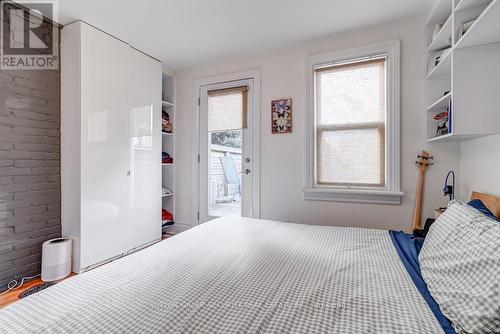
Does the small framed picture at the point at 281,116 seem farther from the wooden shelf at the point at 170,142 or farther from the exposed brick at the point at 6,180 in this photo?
the exposed brick at the point at 6,180

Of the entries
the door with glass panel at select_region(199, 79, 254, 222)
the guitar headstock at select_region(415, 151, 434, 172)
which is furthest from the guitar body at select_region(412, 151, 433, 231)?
the door with glass panel at select_region(199, 79, 254, 222)

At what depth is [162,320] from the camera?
2.44ft

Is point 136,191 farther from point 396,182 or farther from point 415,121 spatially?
point 415,121

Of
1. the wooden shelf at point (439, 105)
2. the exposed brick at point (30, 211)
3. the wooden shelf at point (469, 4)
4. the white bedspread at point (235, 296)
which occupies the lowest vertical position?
the white bedspread at point (235, 296)

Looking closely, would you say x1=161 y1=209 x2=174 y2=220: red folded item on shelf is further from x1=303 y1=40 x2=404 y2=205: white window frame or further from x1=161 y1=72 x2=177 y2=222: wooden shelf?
x1=303 y1=40 x2=404 y2=205: white window frame

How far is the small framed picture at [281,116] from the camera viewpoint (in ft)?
9.05

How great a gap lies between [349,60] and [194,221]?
2.74 m

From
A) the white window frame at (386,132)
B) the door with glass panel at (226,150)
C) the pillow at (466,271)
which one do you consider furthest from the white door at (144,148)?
the pillow at (466,271)

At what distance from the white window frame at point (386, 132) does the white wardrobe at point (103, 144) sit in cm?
196

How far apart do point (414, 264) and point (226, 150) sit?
2442 millimetres

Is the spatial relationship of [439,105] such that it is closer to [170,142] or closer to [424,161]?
[424,161]

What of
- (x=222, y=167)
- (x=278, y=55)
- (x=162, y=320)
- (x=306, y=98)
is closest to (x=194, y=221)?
(x=222, y=167)

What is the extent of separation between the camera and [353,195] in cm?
246

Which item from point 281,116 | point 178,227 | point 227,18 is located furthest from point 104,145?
point 281,116
